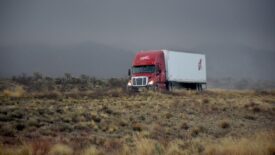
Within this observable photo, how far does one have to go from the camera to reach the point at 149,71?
123 ft

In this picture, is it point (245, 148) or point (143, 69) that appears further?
point (143, 69)

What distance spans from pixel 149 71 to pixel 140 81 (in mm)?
1439

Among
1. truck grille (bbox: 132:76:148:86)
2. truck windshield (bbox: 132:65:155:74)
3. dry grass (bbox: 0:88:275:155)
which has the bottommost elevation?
dry grass (bbox: 0:88:275:155)

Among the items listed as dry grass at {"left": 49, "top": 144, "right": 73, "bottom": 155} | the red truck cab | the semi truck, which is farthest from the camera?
the semi truck

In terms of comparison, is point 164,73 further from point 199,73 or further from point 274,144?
point 274,144

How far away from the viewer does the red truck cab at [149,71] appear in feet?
123

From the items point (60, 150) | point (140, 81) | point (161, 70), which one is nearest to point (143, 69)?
point (140, 81)

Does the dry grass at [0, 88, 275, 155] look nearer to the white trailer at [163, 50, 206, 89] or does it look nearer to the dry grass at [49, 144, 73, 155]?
the dry grass at [49, 144, 73, 155]

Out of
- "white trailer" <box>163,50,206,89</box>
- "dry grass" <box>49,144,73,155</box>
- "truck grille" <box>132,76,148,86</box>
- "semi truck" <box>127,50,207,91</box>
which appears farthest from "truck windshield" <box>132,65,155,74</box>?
"dry grass" <box>49,144,73,155</box>

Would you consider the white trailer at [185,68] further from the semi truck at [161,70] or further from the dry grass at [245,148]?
the dry grass at [245,148]

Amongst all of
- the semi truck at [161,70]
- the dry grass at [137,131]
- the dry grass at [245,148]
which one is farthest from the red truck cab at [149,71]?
the dry grass at [245,148]

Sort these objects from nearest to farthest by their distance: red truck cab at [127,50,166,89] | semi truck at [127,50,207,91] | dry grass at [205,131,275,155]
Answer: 1. dry grass at [205,131,275,155]
2. red truck cab at [127,50,166,89]
3. semi truck at [127,50,207,91]

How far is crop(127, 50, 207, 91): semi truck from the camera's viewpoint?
3753 centimetres

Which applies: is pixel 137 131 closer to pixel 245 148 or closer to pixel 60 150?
pixel 60 150
